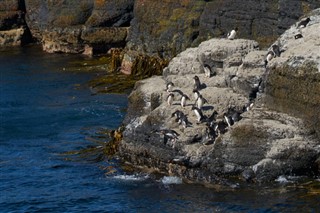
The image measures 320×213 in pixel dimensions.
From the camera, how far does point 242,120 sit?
91.0 ft

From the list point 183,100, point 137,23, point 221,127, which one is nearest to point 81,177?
point 183,100

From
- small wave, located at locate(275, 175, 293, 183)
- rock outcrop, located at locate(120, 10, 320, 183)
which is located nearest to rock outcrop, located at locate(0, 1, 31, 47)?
rock outcrop, located at locate(120, 10, 320, 183)

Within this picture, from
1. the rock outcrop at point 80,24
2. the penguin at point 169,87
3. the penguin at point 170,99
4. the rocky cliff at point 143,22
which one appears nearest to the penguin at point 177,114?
the penguin at point 170,99

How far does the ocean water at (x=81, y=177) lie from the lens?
25.3m

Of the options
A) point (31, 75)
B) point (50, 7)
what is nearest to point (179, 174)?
point (31, 75)

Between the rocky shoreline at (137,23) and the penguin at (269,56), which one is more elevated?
the penguin at (269,56)

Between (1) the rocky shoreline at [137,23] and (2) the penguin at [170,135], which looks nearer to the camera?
(2) the penguin at [170,135]

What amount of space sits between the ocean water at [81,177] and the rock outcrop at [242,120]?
0.64 metres

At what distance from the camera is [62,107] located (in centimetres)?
4247

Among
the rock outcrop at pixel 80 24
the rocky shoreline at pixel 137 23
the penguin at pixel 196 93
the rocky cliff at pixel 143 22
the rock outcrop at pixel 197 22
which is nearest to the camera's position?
the penguin at pixel 196 93

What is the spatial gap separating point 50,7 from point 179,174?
36354mm

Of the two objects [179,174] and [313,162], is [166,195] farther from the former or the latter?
[313,162]

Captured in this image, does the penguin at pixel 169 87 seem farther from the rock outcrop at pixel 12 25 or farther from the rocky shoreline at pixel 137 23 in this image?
the rock outcrop at pixel 12 25

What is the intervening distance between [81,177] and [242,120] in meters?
6.35
